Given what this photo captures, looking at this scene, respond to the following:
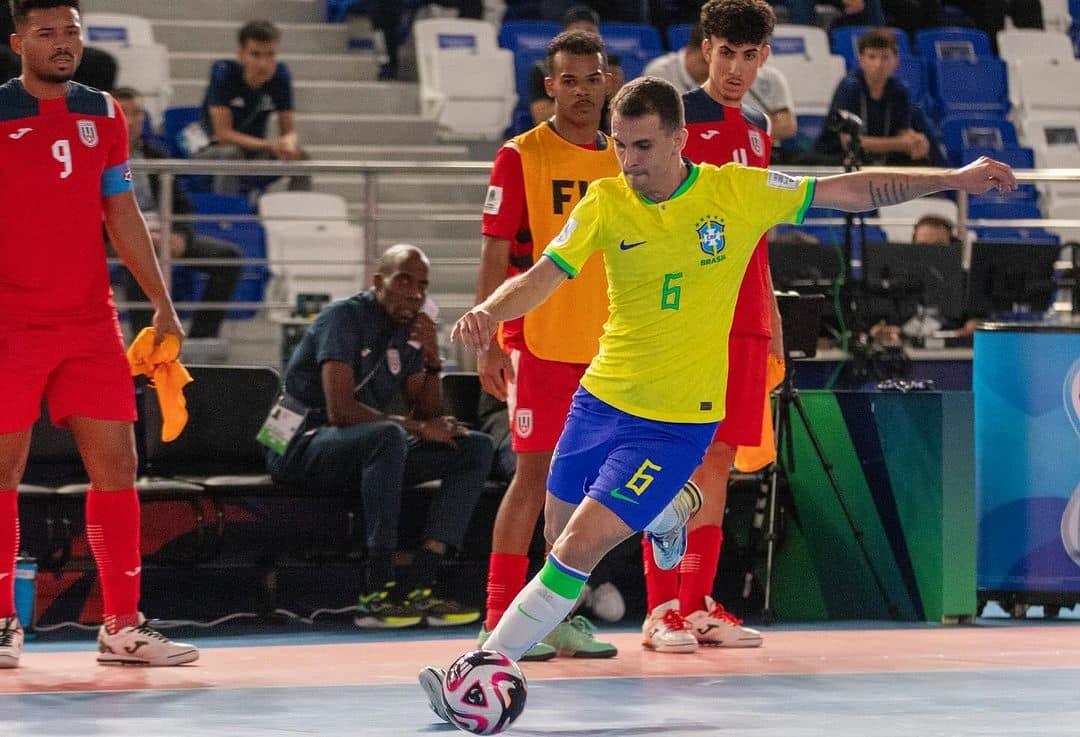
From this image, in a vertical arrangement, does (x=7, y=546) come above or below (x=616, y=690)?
above

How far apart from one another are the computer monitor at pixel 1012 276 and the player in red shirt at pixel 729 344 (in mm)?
2767

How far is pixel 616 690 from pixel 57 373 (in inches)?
83.7

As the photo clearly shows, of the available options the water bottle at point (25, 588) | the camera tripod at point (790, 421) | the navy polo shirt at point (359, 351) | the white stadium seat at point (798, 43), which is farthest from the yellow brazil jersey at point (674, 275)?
the white stadium seat at point (798, 43)

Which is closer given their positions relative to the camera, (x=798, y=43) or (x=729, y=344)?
(x=729, y=344)

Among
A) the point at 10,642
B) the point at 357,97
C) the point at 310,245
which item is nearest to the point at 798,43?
the point at 357,97

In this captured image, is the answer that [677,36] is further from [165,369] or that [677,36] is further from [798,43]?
[165,369]

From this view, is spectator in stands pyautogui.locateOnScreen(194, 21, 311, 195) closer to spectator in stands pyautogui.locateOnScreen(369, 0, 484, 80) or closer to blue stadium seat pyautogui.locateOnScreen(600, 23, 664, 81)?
spectator in stands pyautogui.locateOnScreen(369, 0, 484, 80)

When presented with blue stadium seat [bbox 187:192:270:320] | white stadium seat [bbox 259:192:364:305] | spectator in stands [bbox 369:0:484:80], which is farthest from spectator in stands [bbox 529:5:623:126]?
blue stadium seat [bbox 187:192:270:320]

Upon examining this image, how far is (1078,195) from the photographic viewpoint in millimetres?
13766

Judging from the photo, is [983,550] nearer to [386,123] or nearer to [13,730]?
[13,730]

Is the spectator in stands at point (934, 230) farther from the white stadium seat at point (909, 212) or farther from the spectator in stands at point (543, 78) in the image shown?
the white stadium seat at point (909, 212)

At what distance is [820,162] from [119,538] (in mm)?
6070

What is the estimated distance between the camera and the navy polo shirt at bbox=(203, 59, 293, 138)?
427 inches

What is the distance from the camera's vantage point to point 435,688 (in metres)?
4.65
